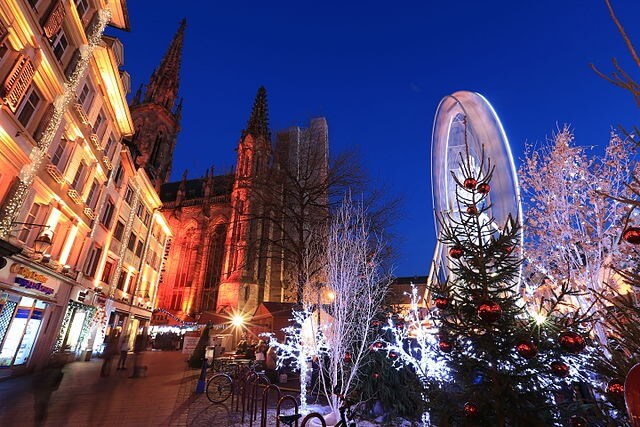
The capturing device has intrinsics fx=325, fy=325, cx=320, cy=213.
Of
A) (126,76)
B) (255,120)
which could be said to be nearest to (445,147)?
(126,76)

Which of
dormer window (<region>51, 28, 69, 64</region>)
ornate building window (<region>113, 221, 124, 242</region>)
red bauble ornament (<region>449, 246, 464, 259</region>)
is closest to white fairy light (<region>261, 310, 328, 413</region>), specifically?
red bauble ornament (<region>449, 246, 464, 259</region>)

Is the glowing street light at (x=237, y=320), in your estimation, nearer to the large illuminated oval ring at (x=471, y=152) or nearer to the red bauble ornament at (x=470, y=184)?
the large illuminated oval ring at (x=471, y=152)

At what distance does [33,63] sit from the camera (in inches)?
433

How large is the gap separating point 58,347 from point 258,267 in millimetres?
18753

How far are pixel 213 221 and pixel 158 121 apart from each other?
19.2 meters

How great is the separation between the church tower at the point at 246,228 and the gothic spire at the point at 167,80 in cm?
1999

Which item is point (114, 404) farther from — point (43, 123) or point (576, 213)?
point (576, 213)

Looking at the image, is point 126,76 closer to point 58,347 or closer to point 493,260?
point 58,347

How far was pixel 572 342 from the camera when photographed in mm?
3523

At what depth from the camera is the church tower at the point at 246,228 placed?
101 feet

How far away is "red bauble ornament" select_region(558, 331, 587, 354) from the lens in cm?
351

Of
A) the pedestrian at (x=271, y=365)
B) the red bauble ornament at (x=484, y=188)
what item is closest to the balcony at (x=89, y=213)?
the pedestrian at (x=271, y=365)

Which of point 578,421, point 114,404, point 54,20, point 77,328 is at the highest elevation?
point 54,20

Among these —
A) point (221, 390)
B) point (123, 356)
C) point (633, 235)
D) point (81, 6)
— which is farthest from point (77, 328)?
point (633, 235)
